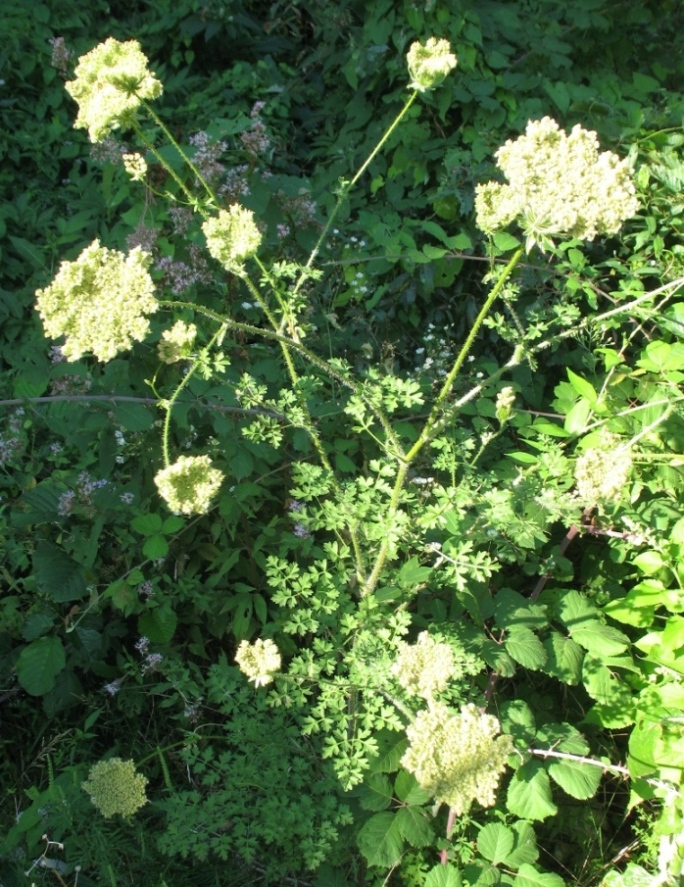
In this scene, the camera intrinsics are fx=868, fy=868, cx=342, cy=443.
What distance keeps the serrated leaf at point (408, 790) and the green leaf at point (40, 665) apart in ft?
3.41

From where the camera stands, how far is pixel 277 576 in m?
2.26

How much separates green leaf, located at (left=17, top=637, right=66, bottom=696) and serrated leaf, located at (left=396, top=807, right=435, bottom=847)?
1.08 metres

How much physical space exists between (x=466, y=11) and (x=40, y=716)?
3.22 m

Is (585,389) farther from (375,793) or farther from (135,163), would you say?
(135,163)

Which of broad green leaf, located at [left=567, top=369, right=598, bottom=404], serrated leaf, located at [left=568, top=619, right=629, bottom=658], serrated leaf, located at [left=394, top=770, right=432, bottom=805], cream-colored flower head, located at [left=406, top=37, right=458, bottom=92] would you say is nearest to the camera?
cream-colored flower head, located at [left=406, top=37, right=458, bottom=92]

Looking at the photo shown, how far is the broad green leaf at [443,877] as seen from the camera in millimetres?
2018

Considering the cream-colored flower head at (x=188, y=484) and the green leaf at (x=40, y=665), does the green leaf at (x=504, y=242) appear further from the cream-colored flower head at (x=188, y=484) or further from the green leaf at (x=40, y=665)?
the green leaf at (x=40, y=665)

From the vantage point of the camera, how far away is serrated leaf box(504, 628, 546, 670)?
2137mm

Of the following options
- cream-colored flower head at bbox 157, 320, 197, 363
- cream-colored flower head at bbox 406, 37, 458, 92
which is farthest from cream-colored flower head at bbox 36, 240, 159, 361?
cream-colored flower head at bbox 406, 37, 458, 92

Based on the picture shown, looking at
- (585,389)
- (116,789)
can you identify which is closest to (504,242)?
(585,389)

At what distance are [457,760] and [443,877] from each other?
588 millimetres

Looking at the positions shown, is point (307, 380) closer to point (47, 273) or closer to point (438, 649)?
point (438, 649)

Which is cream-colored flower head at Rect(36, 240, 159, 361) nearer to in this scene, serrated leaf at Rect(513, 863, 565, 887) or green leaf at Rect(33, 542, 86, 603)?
green leaf at Rect(33, 542, 86, 603)

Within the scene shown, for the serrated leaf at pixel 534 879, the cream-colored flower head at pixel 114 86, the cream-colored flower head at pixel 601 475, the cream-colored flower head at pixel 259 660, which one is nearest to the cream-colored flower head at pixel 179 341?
the cream-colored flower head at pixel 114 86
